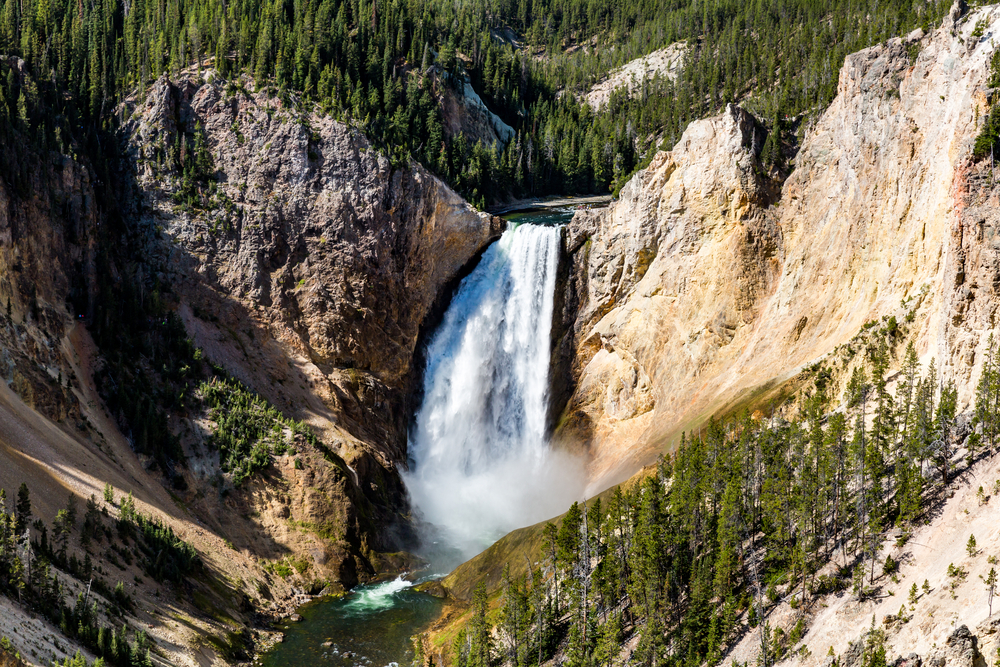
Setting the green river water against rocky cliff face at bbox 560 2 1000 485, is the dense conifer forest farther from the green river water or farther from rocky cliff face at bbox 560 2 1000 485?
the green river water

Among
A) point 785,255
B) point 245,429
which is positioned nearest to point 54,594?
point 245,429

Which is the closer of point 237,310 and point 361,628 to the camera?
point 361,628

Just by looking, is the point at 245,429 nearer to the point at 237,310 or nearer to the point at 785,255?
the point at 237,310

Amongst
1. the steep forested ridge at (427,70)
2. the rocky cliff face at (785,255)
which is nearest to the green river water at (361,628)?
the rocky cliff face at (785,255)

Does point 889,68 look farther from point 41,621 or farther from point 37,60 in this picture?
point 37,60

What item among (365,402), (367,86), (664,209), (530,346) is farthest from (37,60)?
(664,209)

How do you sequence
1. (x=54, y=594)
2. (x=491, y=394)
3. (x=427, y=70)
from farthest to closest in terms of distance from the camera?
(x=427, y=70) < (x=491, y=394) < (x=54, y=594)
